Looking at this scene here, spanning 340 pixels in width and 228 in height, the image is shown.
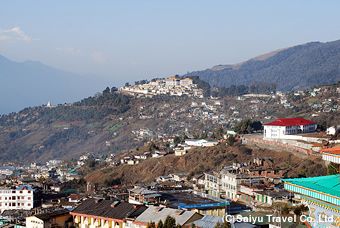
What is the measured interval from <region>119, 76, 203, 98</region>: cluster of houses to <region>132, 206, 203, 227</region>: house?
104 m

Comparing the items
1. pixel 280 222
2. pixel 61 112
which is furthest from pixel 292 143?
pixel 61 112

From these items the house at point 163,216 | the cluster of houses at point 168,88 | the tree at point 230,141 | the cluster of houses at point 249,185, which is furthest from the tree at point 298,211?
the cluster of houses at point 168,88

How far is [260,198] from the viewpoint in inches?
1107

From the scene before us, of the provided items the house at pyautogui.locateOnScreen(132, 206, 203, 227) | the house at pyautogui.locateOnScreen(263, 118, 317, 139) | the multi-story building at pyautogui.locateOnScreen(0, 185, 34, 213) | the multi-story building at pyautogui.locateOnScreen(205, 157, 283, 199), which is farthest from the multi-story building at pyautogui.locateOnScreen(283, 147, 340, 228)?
the house at pyautogui.locateOnScreen(263, 118, 317, 139)

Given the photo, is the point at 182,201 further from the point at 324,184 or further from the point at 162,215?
the point at 324,184

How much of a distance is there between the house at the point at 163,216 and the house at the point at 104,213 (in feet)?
2.50

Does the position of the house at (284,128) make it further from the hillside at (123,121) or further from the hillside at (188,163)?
the hillside at (123,121)

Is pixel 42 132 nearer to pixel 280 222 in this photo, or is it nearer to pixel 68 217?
pixel 68 217

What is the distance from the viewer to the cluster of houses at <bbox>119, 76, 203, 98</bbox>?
129 meters

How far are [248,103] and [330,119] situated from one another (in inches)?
1675

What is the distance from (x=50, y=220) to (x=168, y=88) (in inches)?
4331

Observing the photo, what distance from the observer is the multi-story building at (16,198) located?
39.8 metres

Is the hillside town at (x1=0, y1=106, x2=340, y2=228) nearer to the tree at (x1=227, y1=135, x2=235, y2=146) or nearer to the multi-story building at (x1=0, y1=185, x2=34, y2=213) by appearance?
the multi-story building at (x1=0, y1=185, x2=34, y2=213)

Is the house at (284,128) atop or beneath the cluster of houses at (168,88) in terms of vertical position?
beneath
